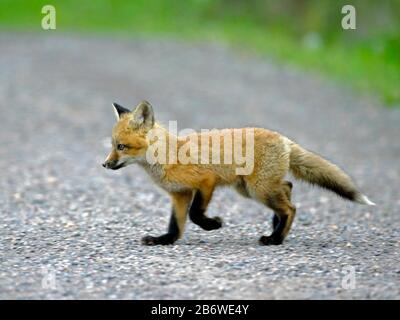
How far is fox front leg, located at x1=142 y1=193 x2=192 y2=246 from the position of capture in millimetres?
7684

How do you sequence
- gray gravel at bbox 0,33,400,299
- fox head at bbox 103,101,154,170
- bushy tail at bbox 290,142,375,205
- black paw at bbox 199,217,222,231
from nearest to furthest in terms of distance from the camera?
gray gravel at bbox 0,33,400,299 → fox head at bbox 103,101,154,170 → black paw at bbox 199,217,222,231 → bushy tail at bbox 290,142,375,205

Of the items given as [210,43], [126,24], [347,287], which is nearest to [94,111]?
[210,43]

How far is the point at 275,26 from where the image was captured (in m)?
29.4

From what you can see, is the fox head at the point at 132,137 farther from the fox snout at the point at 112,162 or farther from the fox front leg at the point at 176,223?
the fox front leg at the point at 176,223

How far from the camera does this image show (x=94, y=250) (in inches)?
295

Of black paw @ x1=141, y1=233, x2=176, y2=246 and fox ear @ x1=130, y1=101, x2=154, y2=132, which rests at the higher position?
fox ear @ x1=130, y1=101, x2=154, y2=132

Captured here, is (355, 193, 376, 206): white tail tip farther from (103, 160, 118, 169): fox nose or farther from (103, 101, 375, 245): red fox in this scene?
(103, 160, 118, 169): fox nose

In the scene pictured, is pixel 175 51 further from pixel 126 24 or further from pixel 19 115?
pixel 19 115

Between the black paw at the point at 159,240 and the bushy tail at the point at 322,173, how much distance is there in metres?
1.33

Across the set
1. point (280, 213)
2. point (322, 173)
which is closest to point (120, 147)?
point (280, 213)

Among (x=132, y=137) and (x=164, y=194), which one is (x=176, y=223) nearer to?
(x=132, y=137)

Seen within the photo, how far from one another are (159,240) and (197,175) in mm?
652

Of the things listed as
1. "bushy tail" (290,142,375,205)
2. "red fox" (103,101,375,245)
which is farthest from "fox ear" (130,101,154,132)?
"bushy tail" (290,142,375,205)

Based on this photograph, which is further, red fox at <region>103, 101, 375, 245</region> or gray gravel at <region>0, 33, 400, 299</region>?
red fox at <region>103, 101, 375, 245</region>
